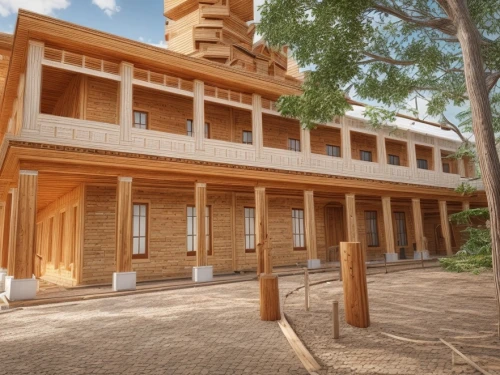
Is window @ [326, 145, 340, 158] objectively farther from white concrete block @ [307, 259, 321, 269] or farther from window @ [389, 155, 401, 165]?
white concrete block @ [307, 259, 321, 269]

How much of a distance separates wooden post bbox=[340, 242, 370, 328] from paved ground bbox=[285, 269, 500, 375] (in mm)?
189

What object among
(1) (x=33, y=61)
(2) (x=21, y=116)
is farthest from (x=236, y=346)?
(1) (x=33, y=61)

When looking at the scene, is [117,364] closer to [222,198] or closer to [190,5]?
[222,198]

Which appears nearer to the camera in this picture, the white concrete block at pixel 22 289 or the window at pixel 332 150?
the white concrete block at pixel 22 289

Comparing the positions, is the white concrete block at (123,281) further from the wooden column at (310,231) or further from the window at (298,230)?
the window at (298,230)

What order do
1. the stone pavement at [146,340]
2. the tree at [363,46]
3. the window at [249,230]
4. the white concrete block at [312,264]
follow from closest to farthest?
the stone pavement at [146,340] → the tree at [363,46] → the white concrete block at [312,264] → the window at [249,230]

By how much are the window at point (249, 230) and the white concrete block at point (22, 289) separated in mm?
8816

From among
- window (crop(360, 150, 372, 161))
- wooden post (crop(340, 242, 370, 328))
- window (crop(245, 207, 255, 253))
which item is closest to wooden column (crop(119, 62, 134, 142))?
window (crop(245, 207, 255, 253))

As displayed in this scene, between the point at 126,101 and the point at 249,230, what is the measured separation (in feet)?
25.6

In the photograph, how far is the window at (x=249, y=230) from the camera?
53.9ft

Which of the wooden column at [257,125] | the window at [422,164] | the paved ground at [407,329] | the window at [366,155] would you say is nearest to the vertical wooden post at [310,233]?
the wooden column at [257,125]

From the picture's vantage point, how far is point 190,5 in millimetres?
23594

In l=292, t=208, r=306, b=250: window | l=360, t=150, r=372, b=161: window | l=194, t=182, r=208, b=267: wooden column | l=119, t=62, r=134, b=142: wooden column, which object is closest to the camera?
l=119, t=62, r=134, b=142: wooden column

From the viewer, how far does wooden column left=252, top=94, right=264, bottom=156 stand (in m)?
14.4
